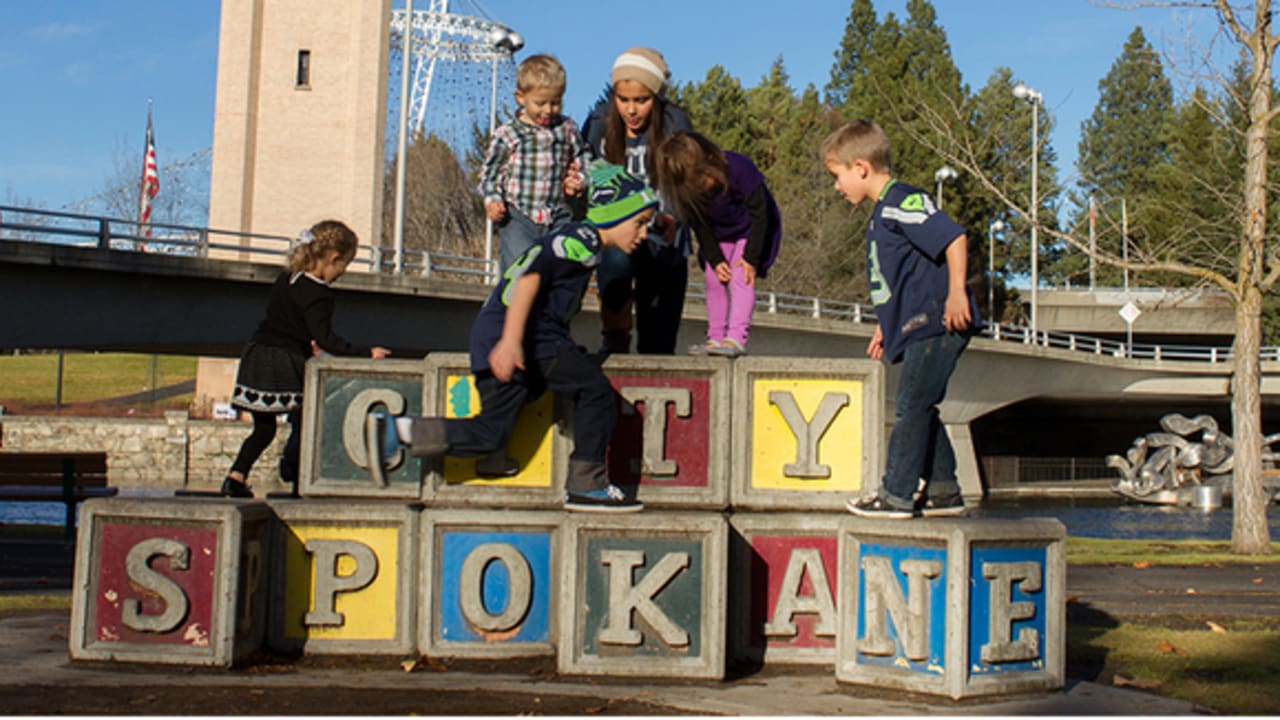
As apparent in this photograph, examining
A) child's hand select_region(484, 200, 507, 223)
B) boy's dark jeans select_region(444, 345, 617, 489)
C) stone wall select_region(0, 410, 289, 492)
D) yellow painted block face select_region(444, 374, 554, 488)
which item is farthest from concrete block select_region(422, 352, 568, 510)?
stone wall select_region(0, 410, 289, 492)

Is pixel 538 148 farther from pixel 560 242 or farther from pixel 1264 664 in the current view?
pixel 1264 664

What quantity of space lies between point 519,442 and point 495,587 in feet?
2.51

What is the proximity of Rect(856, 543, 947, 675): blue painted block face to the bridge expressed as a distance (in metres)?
19.3

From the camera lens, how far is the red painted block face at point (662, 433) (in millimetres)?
6363

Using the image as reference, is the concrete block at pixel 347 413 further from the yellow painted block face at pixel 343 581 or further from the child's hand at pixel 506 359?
the child's hand at pixel 506 359

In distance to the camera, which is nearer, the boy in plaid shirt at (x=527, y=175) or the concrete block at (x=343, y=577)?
the concrete block at (x=343, y=577)

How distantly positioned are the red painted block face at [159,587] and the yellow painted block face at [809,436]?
8.65 feet

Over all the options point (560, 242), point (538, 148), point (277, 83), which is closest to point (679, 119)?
point (538, 148)

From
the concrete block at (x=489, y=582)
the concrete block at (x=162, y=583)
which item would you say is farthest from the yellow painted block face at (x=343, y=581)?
the concrete block at (x=162, y=583)

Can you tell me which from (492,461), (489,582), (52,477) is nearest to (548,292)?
(492,461)

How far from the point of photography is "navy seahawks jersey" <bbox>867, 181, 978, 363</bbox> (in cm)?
609

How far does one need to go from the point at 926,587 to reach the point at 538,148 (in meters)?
3.59

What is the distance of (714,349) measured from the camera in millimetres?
7266

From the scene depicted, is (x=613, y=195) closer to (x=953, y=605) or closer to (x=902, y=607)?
(x=902, y=607)
